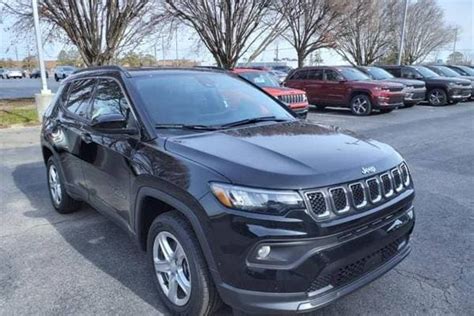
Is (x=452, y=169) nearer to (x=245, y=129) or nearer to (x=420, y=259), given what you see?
(x=420, y=259)

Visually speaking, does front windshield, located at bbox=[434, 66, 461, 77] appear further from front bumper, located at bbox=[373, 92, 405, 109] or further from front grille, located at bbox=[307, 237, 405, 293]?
front grille, located at bbox=[307, 237, 405, 293]

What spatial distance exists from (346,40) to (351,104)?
60.0 feet

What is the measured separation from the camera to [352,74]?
15867 millimetres

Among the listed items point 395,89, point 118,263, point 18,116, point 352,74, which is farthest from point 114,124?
point 352,74

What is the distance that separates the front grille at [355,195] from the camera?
2.37 meters

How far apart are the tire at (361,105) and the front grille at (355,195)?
1270cm

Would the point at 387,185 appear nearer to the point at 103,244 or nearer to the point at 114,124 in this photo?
the point at 114,124

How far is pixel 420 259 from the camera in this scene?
148 inches

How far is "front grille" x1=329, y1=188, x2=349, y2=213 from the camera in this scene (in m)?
2.42

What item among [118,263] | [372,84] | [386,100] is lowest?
[118,263]

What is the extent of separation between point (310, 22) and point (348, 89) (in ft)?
31.3

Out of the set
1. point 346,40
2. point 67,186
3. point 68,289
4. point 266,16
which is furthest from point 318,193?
point 346,40

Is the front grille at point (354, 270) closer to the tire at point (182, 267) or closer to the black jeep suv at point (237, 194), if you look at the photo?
the black jeep suv at point (237, 194)

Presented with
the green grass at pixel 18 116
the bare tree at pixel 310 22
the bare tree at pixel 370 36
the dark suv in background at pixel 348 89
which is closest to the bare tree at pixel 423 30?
the bare tree at pixel 370 36
